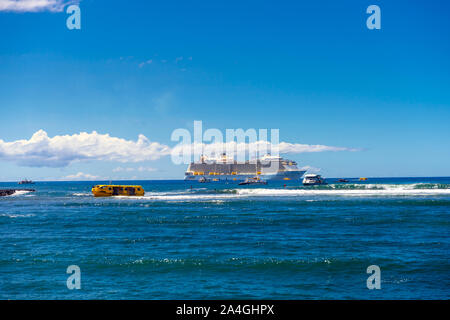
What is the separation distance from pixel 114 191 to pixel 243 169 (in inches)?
4840

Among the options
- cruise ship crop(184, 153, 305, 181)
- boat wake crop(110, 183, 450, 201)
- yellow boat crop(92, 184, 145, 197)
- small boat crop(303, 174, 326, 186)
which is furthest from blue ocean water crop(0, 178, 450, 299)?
cruise ship crop(184, 153, 305, 181)

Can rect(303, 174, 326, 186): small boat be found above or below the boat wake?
above

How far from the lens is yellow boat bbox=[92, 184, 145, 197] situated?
63.1m

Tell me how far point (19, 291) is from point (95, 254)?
16.5ft

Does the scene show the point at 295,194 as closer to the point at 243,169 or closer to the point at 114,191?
the point at 114,191

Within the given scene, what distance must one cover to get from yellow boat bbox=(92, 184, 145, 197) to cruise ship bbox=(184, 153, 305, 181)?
103944 millimetres

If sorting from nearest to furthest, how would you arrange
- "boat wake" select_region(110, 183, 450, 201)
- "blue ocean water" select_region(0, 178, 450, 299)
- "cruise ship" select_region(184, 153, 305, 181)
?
"blue ocean water" select_region(0, 178, 450, 299), "boat wake" select_region(110, 183, 450, 201), "cruise ship" select_region(184, 153, 305, 181)

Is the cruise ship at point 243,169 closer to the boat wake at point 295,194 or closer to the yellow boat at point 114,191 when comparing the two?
the boat wake at point 295,194

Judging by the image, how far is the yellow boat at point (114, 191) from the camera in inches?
2483

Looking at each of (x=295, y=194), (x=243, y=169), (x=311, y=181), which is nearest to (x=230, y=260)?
(x=295, y=194)

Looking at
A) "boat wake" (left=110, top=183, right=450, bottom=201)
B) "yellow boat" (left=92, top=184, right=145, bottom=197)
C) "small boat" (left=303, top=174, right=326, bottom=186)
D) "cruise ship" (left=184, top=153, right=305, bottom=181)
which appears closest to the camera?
"boat wake" (left=110, top=183, right=450, bottom=201)

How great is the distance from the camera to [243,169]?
18400 cm

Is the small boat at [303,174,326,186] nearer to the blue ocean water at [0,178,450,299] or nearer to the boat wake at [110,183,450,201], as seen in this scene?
the boat wake at [110,183,450,201]
